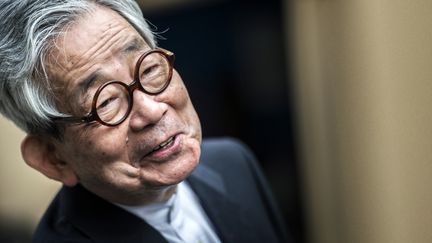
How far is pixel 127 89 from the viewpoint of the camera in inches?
54.5

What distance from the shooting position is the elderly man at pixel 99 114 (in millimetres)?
1385

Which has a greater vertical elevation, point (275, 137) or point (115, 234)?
point (115, 234)

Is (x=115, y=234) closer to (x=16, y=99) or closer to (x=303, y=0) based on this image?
(x=16, y=99)

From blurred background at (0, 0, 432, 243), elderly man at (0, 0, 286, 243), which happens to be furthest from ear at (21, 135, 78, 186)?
blurred background at (0, 0, 432, 243)

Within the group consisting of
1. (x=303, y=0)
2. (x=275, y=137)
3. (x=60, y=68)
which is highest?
(x=60, y=68)

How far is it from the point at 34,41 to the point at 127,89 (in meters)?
0.26

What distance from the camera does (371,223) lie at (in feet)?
4.82

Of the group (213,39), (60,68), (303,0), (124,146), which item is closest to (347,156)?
(124,146)

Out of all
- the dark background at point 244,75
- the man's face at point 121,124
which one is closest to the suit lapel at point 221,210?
the man's face at point 121,124

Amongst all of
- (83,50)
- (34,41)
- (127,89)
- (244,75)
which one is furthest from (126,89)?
(244,75)

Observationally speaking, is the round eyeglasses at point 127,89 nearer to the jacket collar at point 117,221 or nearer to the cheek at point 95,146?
the cheek at point 95,146

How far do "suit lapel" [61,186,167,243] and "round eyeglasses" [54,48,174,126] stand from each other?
1.08ft

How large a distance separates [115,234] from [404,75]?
Answer: 0.92 metres

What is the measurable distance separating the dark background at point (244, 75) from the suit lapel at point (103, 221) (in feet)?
7.17
